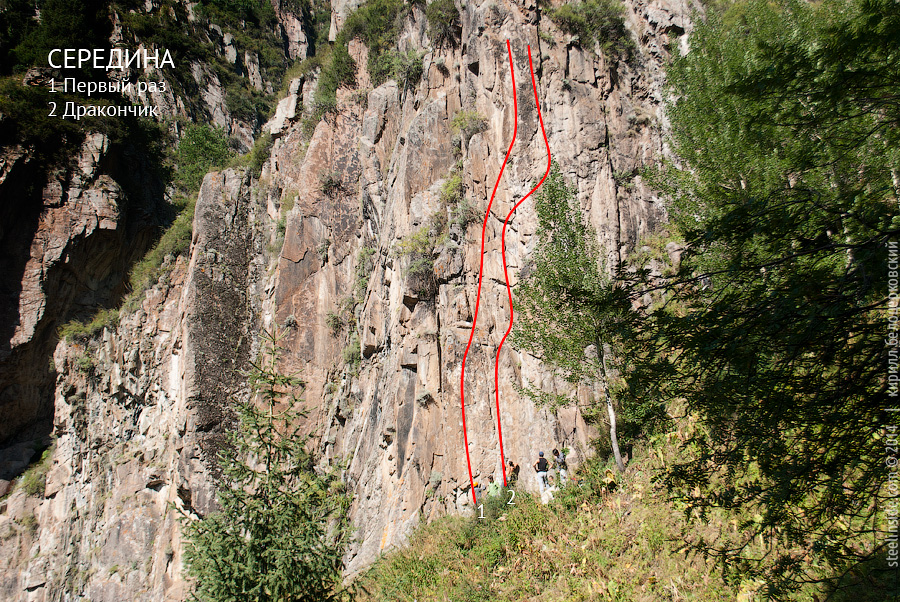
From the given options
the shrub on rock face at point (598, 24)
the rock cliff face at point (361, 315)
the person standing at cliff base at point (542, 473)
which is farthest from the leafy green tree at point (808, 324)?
the shrub on rock face at point (598, 24)

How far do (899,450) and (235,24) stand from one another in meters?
41.3

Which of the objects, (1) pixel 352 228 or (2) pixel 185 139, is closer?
(1) pixel 352 228

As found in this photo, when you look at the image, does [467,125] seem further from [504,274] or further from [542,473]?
[542,473]

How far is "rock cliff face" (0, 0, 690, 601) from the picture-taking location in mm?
12789

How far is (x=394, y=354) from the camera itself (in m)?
14.3

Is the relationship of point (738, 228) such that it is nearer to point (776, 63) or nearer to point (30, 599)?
point (776, 63)

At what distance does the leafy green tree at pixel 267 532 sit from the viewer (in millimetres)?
5395

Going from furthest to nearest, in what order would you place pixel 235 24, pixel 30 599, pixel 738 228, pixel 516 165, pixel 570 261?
pixel 235 24 → pixel 30 599 → pixel 516 165 → pixel 570 261 → pixel 738 228

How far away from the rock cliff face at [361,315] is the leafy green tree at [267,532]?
604 cm

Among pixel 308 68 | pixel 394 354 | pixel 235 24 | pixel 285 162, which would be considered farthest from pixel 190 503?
pixel 235 24

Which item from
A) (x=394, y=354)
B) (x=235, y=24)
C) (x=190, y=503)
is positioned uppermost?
(x=235, y=24)

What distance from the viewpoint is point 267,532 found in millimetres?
5824

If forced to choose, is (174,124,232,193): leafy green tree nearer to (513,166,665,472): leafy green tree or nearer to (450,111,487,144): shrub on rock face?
(450,111,487,144): shrub on rock face

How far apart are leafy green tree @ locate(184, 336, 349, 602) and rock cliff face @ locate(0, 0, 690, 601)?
604cm
